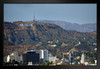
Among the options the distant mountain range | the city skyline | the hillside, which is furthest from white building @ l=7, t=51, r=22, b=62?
the distant mountain range

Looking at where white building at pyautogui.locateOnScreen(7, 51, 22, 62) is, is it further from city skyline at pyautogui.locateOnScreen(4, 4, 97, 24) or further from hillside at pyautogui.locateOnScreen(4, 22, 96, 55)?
city skyline at pyautogui.locateOnScreen(4, 4, 97, 24)

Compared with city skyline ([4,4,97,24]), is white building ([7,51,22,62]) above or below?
below

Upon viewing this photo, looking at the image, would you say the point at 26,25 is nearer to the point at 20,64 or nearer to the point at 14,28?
the point at 14,28

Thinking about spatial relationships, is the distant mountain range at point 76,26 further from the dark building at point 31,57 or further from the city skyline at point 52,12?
the dark building at point 31,57

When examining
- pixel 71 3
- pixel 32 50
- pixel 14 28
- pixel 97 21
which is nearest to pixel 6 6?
pixel 14 28

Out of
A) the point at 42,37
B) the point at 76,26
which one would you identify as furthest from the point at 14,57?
the point at 76,26

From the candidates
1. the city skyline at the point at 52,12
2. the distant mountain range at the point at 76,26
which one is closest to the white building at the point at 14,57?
the city skyline at the point at 52,12

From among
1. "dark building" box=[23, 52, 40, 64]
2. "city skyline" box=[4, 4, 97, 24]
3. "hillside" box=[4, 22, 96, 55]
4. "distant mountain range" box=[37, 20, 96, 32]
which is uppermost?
"city skyline" box=[4, 4, 97, 24]
